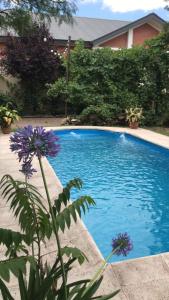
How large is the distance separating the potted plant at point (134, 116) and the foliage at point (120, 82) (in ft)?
1.83

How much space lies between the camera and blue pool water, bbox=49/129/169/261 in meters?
4.80

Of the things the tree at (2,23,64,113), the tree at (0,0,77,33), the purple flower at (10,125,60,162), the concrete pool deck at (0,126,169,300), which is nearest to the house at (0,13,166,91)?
the tree at (2,23,64,113)

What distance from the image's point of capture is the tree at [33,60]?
1400 centimetres

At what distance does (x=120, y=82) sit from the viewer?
44.3 feet

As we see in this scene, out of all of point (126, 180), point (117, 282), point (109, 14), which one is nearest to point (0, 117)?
point (126, 180)

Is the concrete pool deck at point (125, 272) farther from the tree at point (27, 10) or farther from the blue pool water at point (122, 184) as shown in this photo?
the tree at point (27, 10)

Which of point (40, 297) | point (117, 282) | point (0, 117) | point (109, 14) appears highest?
point (109, 14)

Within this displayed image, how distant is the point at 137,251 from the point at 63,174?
148 inches

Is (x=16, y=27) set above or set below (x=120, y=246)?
above

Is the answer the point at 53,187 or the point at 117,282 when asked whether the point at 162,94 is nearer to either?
the point at 53,187

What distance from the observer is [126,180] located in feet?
23.6

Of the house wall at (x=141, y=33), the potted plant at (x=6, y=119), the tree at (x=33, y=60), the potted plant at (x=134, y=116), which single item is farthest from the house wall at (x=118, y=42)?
the potted plant at (x=6, y=119)

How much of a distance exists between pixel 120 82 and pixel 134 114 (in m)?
1.90

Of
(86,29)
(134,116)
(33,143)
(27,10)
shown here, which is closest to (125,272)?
(33,143)
